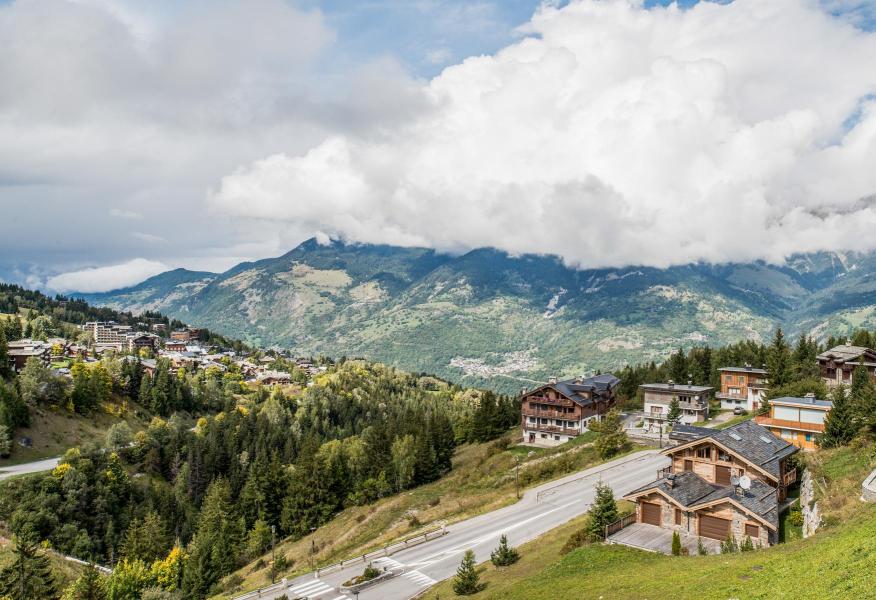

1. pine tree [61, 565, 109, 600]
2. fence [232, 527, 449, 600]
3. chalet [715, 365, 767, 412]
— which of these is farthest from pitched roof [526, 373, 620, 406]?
pine tree [61, 565, 109, 600]

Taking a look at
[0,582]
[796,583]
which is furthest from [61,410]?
[796,583]

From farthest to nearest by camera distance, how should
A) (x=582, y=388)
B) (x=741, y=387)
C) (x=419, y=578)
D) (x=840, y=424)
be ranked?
(x=582, y=388), (x=741, y=387), (x=840, y=424), (x=419, y=578)

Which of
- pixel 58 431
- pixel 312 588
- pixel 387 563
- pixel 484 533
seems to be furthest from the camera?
pixel 58 431

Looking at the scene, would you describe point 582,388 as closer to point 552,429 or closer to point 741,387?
point 552,429

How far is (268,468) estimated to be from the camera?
347 ft

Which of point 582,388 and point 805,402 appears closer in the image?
point 805,402

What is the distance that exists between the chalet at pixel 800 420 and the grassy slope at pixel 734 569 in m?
18.1

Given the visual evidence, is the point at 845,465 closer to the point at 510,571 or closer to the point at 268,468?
the point at 510,571

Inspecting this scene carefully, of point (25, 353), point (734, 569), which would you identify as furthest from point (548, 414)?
point (25, 353)

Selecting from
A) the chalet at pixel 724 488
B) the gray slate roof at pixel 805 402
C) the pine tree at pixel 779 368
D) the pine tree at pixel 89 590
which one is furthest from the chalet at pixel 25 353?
the pine tree at pixel 779 368

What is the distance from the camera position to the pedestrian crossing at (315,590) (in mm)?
51531

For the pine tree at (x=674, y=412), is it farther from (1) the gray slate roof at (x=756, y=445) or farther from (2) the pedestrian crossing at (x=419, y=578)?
(2) the pedestrian crossing at (x=419, y=578)

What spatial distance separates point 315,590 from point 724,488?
3841cm

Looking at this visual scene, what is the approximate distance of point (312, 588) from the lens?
55.4 m
